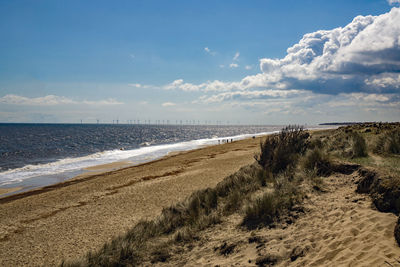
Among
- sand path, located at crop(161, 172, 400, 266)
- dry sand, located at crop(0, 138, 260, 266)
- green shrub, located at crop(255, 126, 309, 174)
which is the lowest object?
dry sand, located at crop(0, 138, 260, 266)

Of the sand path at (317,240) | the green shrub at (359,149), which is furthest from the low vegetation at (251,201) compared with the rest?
the sand path at (317,240)

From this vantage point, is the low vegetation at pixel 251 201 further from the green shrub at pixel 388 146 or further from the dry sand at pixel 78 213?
the dry sand at pixel 78 213

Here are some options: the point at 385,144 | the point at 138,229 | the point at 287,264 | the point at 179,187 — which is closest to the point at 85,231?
the point at 138,229

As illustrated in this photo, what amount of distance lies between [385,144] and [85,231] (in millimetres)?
11306

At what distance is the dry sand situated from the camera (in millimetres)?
7484

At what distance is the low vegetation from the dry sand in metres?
1.44

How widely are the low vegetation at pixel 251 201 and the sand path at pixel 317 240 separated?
0.28 metres

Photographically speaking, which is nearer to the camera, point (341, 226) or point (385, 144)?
→ point (341, 226)

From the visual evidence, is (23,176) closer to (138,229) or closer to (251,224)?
(138,229)

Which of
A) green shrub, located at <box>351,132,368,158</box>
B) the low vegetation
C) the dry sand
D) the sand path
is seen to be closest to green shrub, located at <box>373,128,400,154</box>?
the low vegetation

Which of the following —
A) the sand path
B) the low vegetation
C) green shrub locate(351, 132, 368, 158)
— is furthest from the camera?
green shrub locate(351, 132, 368, 158)

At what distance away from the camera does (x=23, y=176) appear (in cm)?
2148

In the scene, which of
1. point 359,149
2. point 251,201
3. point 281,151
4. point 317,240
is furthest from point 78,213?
point 359,149

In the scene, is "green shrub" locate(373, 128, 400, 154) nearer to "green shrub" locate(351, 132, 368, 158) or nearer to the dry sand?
"green shrub" locate(351, 132, 368, 158)
